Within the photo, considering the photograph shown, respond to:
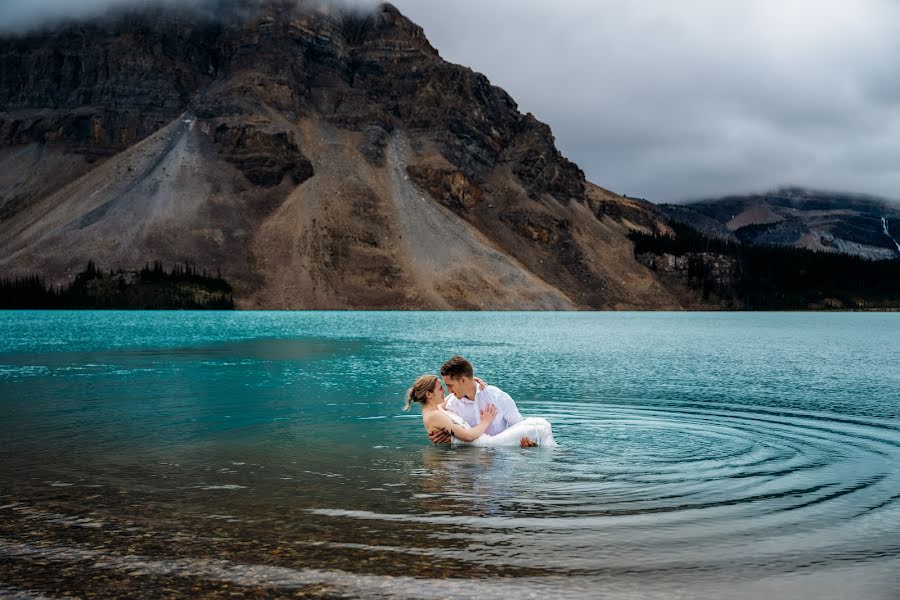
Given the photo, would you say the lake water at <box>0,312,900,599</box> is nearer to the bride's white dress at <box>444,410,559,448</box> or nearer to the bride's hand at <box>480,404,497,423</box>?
the bride's white dress at <box>444,410,559,448</box>

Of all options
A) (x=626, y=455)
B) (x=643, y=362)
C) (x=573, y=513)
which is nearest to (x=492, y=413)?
(x=626, y=455)

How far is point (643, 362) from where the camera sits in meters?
53.3

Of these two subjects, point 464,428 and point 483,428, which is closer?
point 483,428

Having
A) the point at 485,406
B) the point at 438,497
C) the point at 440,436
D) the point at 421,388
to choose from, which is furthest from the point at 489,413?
the point at 438,497

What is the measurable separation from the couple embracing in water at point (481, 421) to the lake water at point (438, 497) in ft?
1.51

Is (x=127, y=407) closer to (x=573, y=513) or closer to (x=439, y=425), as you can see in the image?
(x=439, y=425)

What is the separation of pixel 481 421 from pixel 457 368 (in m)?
2.38

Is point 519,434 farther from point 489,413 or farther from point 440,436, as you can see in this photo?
point 440,436

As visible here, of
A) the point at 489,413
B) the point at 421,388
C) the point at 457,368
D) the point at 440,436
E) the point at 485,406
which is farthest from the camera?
the point at 440,436

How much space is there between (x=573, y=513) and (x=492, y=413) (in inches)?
251

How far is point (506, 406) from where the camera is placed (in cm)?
1975

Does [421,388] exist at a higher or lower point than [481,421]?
higher

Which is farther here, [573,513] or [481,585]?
[573,513]

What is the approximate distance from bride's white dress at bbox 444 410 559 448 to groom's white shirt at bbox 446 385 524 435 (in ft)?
0.52
